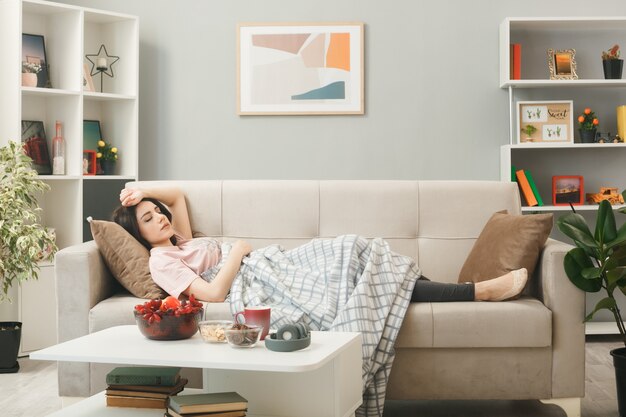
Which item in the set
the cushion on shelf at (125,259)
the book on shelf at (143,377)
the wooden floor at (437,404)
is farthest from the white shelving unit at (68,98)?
the book on shelf at (143,377)

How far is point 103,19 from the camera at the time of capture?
→ 4672 millimetres

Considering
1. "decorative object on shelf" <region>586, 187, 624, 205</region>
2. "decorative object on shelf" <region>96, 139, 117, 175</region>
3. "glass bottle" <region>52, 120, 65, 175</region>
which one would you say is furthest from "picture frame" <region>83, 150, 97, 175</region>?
"decorative object on shelf" <region>586, 187, 624, 205</region>

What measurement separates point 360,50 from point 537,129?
1.09m

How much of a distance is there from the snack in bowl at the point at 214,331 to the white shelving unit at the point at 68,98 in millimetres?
2137

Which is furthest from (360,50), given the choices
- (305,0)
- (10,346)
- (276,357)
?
(276,357)

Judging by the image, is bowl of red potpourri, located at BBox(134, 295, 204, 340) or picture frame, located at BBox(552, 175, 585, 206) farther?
picture frame, located at BBox(552, 175, 585, 206)

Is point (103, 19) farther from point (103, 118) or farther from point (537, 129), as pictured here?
point (537, 129)

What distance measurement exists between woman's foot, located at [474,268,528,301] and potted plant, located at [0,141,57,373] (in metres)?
2.01

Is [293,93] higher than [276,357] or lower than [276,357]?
higher

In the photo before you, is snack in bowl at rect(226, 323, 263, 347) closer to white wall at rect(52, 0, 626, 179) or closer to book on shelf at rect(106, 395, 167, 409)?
book on shelf at rect(106, 395, 167, 409)

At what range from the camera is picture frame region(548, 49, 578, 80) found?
4.56m

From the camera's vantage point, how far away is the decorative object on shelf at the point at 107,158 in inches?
182

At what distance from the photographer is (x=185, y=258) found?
10.7 feet

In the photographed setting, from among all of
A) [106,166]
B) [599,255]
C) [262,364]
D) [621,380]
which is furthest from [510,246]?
[106,166]
